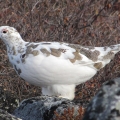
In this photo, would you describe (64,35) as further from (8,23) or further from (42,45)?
(42,45)

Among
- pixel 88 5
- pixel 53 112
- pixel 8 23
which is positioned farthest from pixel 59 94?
pixel 88 5

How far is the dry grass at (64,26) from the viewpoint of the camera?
670 cm

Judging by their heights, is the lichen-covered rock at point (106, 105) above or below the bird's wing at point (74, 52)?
above

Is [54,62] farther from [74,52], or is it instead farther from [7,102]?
[7,102]

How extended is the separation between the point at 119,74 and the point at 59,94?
1678 mm

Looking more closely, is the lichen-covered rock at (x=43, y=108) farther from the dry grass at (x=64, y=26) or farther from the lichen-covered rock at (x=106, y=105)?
the dry grass at (x=64, y=26)

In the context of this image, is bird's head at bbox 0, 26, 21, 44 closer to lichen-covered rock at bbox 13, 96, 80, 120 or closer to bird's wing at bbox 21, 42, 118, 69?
bird's wing at bbox 21, 42, 118, 69

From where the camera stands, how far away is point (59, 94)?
5.43 metres

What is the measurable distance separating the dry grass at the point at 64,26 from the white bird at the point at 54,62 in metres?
1.03

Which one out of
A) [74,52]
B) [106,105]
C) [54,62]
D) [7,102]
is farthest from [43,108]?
[106,105]

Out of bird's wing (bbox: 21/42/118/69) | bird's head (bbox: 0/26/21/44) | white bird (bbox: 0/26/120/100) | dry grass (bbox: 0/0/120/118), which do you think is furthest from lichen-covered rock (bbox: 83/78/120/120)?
dry grass (bbox: 0/0/120/118)

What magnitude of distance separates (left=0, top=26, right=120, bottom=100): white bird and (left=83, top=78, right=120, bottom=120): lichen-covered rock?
253 centimetres

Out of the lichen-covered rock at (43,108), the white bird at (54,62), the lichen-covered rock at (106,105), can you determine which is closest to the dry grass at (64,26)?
the white bird at (54,62)

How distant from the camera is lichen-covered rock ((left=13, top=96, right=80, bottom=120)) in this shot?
4.28 m
